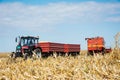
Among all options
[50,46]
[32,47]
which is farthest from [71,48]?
[32,47]

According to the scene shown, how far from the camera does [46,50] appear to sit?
24.8m

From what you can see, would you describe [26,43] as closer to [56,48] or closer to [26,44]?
[26,44]

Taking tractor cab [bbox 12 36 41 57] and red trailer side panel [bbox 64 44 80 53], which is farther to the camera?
red trailer side panel [bbox 64 44 80 53]

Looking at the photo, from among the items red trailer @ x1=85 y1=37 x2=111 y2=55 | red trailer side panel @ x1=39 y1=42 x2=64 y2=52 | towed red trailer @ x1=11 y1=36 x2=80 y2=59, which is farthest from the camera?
red trailer @ x1=85 y1=37 x2=111 y2=55

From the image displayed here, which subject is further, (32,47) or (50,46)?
(50,46)

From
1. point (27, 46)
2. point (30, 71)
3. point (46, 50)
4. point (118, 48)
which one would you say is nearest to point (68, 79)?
point (30, 71)

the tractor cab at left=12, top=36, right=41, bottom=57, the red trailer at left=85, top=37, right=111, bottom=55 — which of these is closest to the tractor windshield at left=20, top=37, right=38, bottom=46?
the tractor cab at left=12, top=36, right=41, bottom=57

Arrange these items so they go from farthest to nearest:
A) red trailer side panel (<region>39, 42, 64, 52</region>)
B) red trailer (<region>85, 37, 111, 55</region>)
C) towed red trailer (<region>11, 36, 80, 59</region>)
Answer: red trailer (<region>85, 37, 111, 55</region>) < red trailer side panel (<region>39, 42, 64, 52</region>) < towed red trailer (<region>11, 36, 80, 59</region>)

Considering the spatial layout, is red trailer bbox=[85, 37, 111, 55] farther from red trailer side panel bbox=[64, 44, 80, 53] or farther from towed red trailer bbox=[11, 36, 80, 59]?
towed red trailer bbox=[11, 36, 80, 59]

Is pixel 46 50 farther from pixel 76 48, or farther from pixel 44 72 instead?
pixel 44 72

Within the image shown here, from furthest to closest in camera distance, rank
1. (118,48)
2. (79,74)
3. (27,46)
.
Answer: (27,46) < (118,48) < (79,74)

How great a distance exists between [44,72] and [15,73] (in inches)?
24.1

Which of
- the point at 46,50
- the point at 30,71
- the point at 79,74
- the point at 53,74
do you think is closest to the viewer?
the point at 79,74

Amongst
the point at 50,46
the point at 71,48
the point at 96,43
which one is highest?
the point at 96,43
